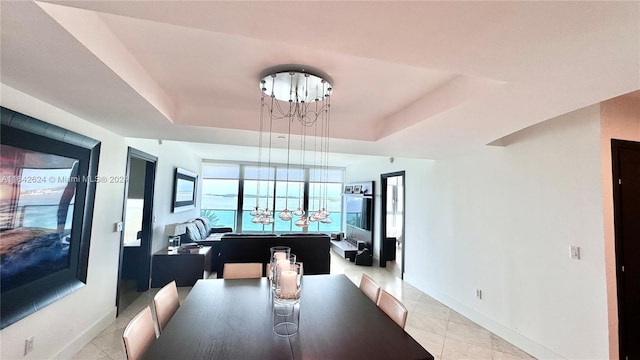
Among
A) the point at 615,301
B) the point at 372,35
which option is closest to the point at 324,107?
the point at 372,35

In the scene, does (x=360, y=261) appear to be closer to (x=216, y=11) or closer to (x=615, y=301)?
(x=615, y=301)

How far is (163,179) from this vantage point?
15.4 ft

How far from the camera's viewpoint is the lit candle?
1.78 metres

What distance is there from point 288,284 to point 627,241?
10.1 feet

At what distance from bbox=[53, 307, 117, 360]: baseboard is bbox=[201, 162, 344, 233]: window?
15.4ft

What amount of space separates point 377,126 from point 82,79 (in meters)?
2.70

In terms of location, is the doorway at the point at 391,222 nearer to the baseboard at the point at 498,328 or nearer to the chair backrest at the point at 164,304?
the baseboard at the point at 498,328

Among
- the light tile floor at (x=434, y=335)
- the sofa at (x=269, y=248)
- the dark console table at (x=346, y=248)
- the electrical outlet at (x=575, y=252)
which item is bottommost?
the light tile floor at (x=434, y=335)

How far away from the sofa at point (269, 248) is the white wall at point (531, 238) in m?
1.94

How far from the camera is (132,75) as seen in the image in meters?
1.82

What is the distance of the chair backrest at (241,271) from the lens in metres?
3.02

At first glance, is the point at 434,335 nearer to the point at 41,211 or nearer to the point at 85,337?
the point at 85,337

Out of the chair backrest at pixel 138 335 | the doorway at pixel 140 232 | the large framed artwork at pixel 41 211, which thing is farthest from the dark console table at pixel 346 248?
the chair backrest at pixel 138 335

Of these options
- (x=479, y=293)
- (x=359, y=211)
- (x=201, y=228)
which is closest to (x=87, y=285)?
(x=201, y=228)
